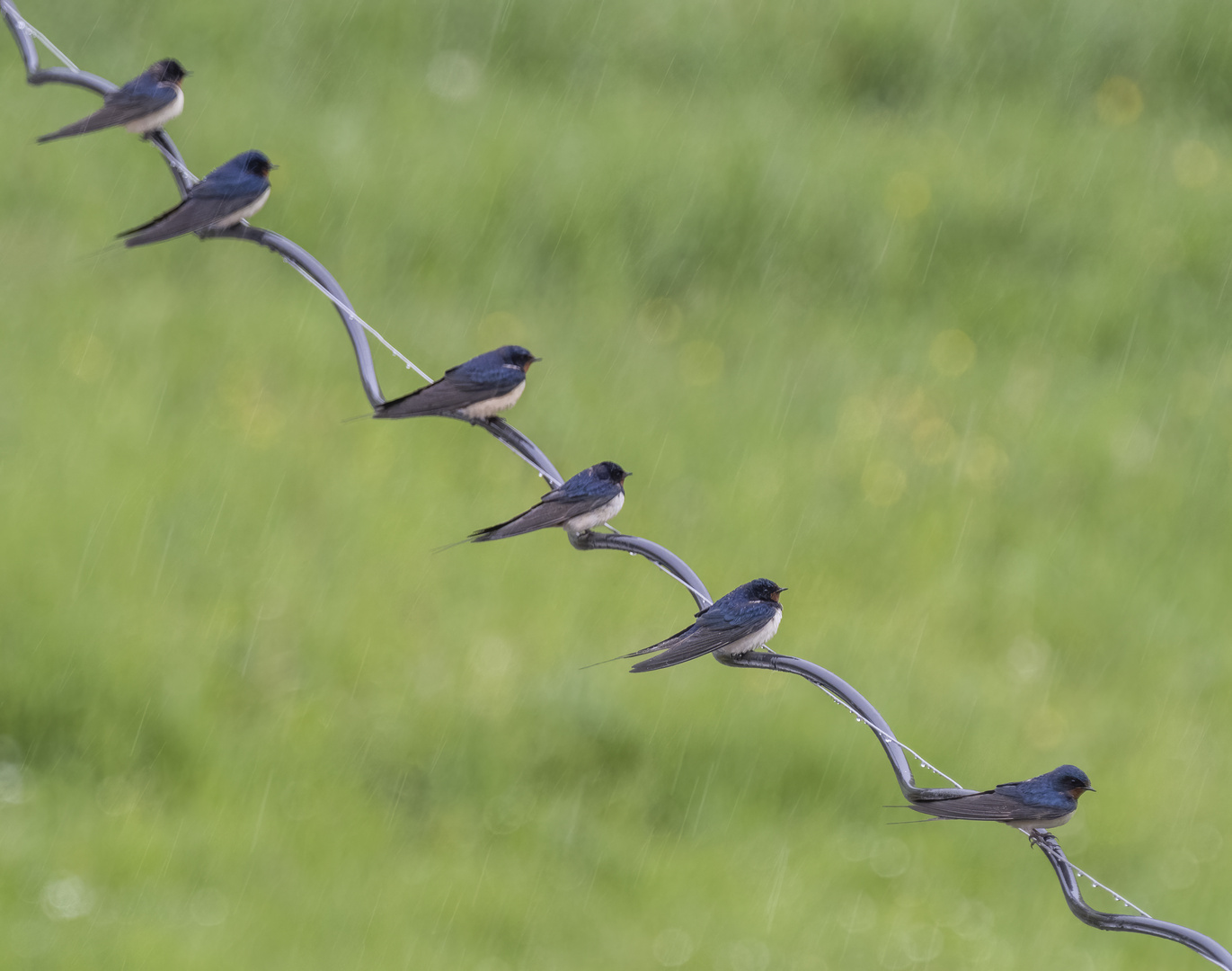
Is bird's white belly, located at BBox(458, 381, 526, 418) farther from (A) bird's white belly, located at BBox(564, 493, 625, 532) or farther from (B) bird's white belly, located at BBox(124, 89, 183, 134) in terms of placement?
(B) bird's white belly, located at BBox(124, 89, 183, 134)

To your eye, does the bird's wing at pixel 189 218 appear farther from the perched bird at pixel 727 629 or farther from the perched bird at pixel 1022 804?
the perched bird at pixel 1022 804

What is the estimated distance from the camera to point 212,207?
316cm

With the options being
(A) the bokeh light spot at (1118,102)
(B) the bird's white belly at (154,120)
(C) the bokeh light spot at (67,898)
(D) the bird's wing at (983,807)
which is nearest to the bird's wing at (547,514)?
(D) the bird's wing at (983,807)

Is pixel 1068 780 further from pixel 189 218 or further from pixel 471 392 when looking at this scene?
pixel 189 218

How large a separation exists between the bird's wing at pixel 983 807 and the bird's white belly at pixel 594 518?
0.94 m

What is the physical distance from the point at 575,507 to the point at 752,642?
0.45 meters

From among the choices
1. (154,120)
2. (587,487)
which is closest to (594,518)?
(587,487)

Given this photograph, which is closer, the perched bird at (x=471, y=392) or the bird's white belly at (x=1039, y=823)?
the bird's white belly at (x=1039, y=823)

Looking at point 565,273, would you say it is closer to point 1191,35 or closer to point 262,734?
point 262,734

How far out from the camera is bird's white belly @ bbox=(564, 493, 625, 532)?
297 cm

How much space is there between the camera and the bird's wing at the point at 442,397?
2926mm

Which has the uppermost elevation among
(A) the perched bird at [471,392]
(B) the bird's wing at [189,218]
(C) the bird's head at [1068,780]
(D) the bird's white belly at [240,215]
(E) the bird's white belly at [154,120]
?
(B) the bird's wing at [189,218]

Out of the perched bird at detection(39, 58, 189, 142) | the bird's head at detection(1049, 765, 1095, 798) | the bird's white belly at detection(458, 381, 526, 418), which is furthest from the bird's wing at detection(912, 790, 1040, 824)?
the perched bird at detection(39, 58, 189, 142)

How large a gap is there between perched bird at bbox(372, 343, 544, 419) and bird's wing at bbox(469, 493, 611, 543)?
0.28 meters
